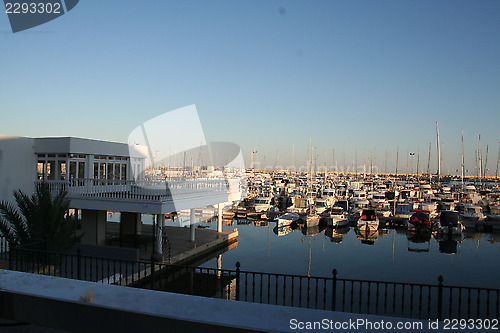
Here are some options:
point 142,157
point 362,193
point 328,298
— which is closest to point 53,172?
point 142,157

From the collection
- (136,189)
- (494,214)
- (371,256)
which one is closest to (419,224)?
(371,256)

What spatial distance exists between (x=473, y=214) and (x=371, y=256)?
894 inches

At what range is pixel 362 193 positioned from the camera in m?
64.0

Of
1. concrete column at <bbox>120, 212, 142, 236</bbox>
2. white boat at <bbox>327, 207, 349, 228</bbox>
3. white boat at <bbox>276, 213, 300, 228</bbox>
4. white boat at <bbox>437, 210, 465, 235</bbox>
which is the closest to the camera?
concrete column at <bbox>120, 212, 142, 236</bbox>

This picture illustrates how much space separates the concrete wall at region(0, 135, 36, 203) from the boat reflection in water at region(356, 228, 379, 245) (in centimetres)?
2824

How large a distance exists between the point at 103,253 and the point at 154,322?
58.0 ft

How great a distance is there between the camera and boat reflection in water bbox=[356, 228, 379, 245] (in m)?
38.0

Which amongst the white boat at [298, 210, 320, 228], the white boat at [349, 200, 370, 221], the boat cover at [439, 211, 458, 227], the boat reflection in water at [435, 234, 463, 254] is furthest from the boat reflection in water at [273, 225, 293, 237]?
the boat cover at [439, 211, 458, 227]

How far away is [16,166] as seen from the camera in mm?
22422

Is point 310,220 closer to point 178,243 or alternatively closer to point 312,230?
point 312,230

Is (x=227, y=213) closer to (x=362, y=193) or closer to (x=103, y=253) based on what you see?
(x=362, y=193)

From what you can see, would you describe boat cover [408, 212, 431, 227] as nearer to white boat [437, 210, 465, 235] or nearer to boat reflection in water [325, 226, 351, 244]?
white boat [437, 210, 465, 235]

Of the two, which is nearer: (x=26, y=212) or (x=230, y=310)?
(x=230, y=310)

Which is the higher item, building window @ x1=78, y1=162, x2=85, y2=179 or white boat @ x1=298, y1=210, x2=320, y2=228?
building window @ x1=78, y1=162, x2=85, y2=179
